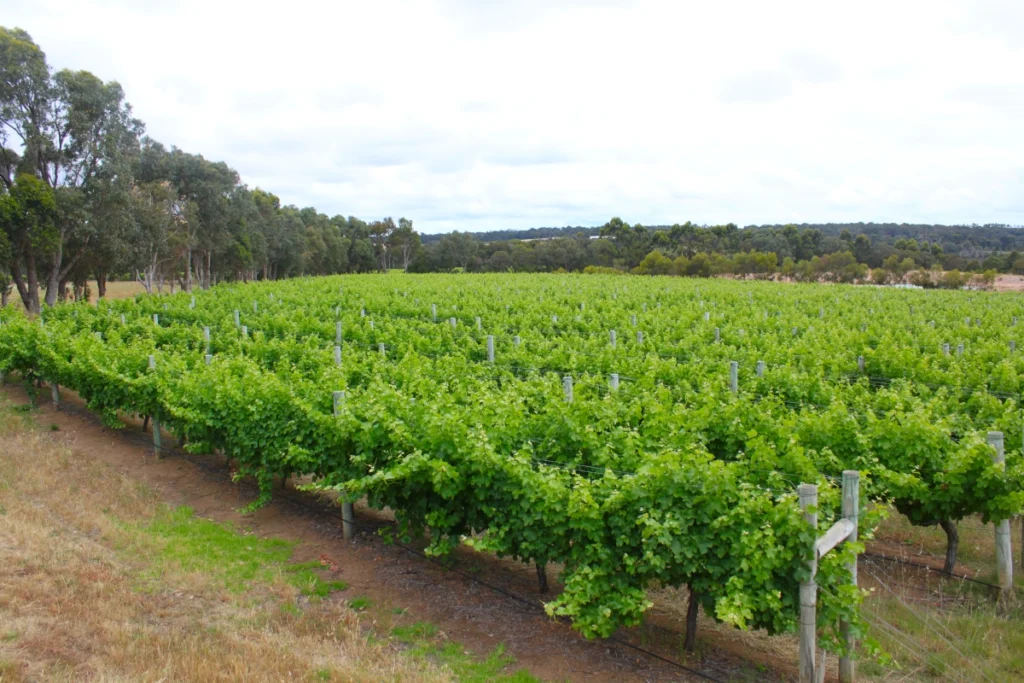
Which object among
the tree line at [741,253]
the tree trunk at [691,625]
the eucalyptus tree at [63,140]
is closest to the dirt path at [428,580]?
the tree trunk at [691,625]

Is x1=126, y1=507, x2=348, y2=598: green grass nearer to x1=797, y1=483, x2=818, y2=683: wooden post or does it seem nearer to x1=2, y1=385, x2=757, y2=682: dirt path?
x1=2, y1=385, x2=757, y2=682: dirt path

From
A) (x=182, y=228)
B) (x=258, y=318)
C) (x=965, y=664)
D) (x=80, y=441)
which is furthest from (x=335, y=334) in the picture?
(x=182, y=228)

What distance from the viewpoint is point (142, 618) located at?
6.39 m

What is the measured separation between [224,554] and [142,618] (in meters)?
1.69

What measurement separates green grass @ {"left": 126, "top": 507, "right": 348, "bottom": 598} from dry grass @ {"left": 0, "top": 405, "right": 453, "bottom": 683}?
50 millimetres

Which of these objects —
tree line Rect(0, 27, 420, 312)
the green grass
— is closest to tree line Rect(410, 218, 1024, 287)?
tree line Rect(0, 27, 420, 312)

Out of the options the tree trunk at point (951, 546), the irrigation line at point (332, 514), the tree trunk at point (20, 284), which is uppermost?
the tree trunk at point (20, 284)

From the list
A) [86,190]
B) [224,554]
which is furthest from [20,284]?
[224,554]

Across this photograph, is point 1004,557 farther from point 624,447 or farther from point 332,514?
point 332,514

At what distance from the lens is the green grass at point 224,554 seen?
739 centimetres

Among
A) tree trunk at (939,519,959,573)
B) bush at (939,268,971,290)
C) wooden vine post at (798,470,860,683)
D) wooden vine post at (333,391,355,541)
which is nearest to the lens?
wooden vine post at (798,470,860,683)

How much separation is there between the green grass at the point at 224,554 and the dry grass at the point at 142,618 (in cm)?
5

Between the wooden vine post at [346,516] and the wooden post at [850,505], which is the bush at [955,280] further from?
the wooden post at [850,505]

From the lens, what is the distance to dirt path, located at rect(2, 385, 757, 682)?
588 cm
